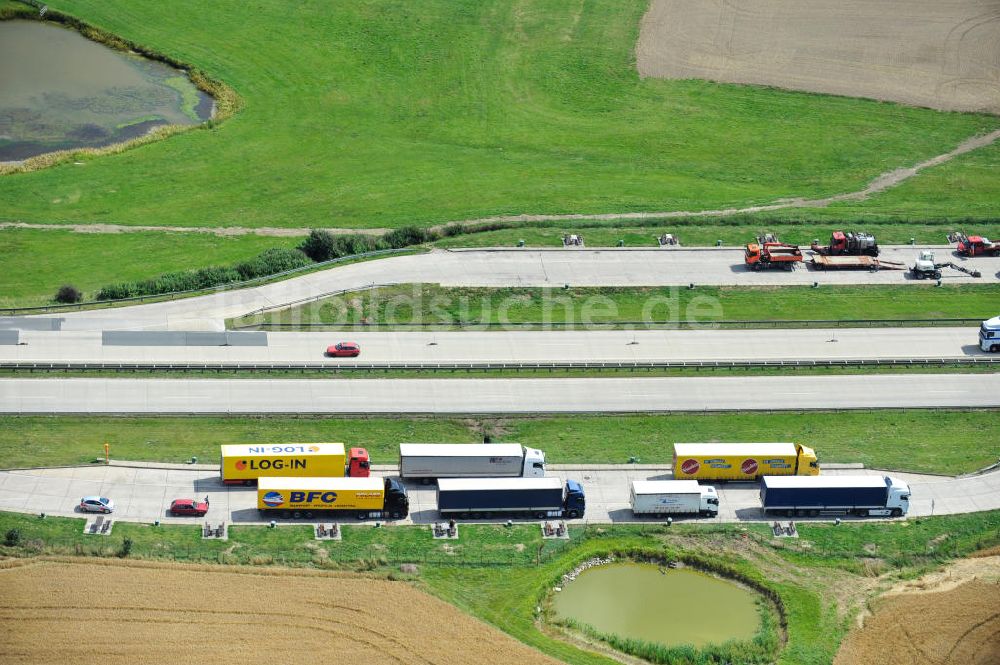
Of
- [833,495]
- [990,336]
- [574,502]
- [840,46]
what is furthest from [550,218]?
[840,46]

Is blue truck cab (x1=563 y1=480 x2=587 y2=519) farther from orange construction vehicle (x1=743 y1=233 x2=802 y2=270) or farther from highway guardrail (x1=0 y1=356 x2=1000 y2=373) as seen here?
orange construction vehicle (x1=743 y1=233 x2=802 y2=270)

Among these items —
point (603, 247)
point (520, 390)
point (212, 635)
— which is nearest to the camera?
point (212, 635)

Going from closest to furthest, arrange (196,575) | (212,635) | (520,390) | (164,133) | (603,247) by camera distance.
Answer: (212,635), (196,575), (520,390), (603,247), (164,133)

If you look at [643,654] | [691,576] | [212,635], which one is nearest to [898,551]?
[691,576]

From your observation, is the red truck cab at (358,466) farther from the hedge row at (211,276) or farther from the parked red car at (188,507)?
the hedge row at (211,276)

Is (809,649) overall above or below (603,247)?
below

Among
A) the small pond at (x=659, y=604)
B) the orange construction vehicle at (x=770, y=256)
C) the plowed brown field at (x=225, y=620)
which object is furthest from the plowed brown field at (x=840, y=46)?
the plowed brown field at (x=225, y=620)

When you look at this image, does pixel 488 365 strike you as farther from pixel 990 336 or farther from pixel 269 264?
pixel 990 336

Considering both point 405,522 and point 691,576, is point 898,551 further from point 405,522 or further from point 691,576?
point 405,522
